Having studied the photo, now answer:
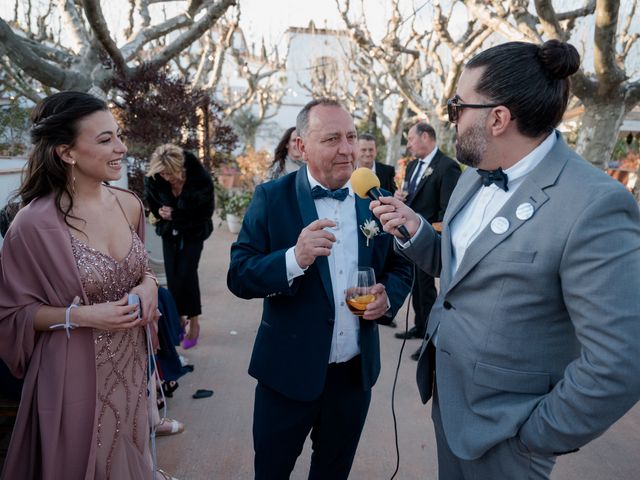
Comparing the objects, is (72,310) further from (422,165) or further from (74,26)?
(74,26)

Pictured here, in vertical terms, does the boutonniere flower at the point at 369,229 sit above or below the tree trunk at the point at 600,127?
below

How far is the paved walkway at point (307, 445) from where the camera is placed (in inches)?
120

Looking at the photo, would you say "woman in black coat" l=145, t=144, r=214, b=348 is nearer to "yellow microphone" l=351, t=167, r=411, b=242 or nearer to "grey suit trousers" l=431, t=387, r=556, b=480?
"yellow microphone" l=351, t=167, r=411, b=242

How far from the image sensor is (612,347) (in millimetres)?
Answer: 1270

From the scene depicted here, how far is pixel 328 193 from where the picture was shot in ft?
7.13

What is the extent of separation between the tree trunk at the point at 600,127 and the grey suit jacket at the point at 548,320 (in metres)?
5.47

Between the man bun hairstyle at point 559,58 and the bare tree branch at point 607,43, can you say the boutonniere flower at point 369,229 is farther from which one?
the bare tree branch at point 607,43

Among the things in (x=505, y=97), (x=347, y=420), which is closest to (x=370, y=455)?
(x=347, y=420)

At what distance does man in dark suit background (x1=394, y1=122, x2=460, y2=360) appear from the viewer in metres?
5.21

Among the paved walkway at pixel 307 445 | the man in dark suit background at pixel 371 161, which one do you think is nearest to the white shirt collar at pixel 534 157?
the paved walkway at pixel 307 445

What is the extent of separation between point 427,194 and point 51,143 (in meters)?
4.20

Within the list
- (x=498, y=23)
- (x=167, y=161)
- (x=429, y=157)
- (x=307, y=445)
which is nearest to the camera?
(x=307, y=445)

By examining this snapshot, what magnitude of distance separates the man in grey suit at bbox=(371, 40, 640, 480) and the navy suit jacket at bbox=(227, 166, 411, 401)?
0.50 m

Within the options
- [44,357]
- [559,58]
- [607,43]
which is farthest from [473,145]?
[607,43]
